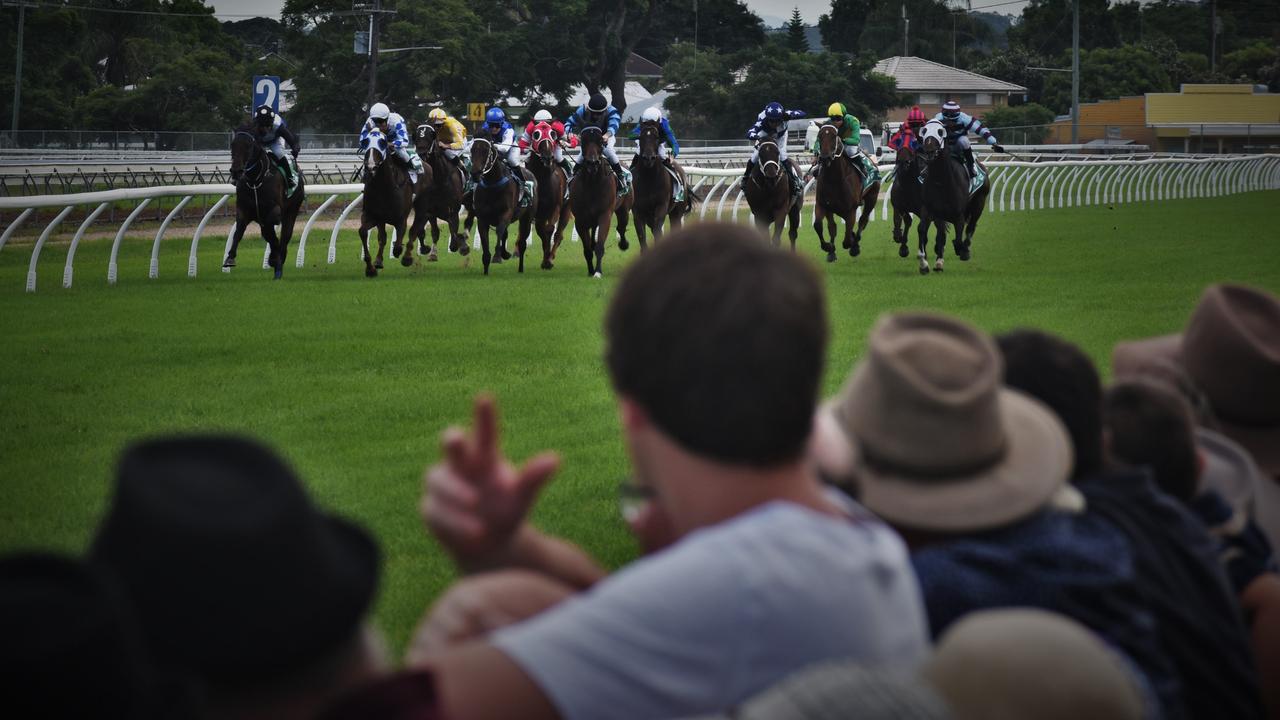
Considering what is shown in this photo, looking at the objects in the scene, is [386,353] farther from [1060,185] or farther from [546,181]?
[1060,185]

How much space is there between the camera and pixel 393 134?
73.3 feet

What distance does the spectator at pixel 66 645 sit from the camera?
4.53 feet

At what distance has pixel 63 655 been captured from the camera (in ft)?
4.60

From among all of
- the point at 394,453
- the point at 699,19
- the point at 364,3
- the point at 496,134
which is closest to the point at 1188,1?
the point at 699,19

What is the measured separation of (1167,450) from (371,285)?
1703 cm

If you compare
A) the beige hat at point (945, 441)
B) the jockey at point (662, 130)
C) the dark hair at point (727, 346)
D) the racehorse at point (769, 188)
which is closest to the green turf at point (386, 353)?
the racehorse at point (769, 188)

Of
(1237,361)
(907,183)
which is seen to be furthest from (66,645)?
(907,183)

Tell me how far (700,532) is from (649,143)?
2082cm

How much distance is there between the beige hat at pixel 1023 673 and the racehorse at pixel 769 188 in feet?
69.8

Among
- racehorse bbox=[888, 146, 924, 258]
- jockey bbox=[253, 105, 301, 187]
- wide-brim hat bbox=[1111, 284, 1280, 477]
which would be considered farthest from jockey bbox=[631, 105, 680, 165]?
wide-brim hat bbox=[1111, 284, 1280, 477]

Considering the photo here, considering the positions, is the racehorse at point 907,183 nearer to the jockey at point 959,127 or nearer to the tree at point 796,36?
the jockey at point 959,127

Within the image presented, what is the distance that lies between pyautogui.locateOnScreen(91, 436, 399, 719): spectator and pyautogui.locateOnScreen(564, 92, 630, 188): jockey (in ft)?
69.6

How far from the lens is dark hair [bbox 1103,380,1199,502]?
10.6 feet

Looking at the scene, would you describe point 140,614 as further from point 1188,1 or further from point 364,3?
point 1188,1
